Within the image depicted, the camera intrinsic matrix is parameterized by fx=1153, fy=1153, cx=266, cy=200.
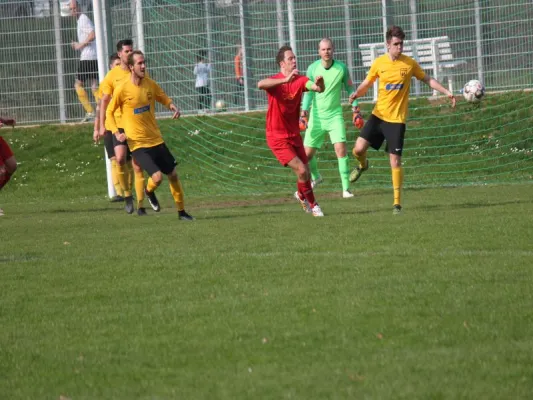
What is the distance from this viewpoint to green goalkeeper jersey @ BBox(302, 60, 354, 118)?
52.3 feet

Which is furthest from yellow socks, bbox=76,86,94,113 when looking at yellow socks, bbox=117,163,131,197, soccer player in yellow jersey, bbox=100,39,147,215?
yellow socks, bbox=117,163,131,197

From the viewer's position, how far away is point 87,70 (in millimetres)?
21891

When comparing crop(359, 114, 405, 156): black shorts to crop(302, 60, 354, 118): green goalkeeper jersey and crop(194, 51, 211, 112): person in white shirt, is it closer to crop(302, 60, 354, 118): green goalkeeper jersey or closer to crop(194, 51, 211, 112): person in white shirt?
crop(302, 60, 354, 118): green goalkeeper jersey

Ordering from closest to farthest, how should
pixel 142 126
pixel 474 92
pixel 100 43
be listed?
pixel 142 126
pixel 474 92
pixel 100 43

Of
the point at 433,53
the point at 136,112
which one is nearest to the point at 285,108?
the point at 136,112

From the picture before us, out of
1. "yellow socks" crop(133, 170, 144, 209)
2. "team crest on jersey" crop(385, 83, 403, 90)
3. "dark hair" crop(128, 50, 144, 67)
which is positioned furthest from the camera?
"yellow socks" crop(133, 170, 144, 209)

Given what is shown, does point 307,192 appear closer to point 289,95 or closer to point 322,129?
point 289,95

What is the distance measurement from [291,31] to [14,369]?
14.8m

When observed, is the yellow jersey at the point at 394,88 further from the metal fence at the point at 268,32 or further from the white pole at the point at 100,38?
the white pole at the point at 100,38

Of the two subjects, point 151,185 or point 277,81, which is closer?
point 277,81

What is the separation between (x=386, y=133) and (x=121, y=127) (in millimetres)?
3626

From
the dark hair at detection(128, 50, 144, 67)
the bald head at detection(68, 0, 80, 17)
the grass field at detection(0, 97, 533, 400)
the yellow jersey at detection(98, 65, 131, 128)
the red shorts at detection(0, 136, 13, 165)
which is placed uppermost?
the bald head at detection(68, 0, 80, 17)

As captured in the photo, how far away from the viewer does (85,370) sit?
6020mm

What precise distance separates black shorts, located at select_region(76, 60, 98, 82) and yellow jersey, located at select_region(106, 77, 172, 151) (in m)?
7.68
